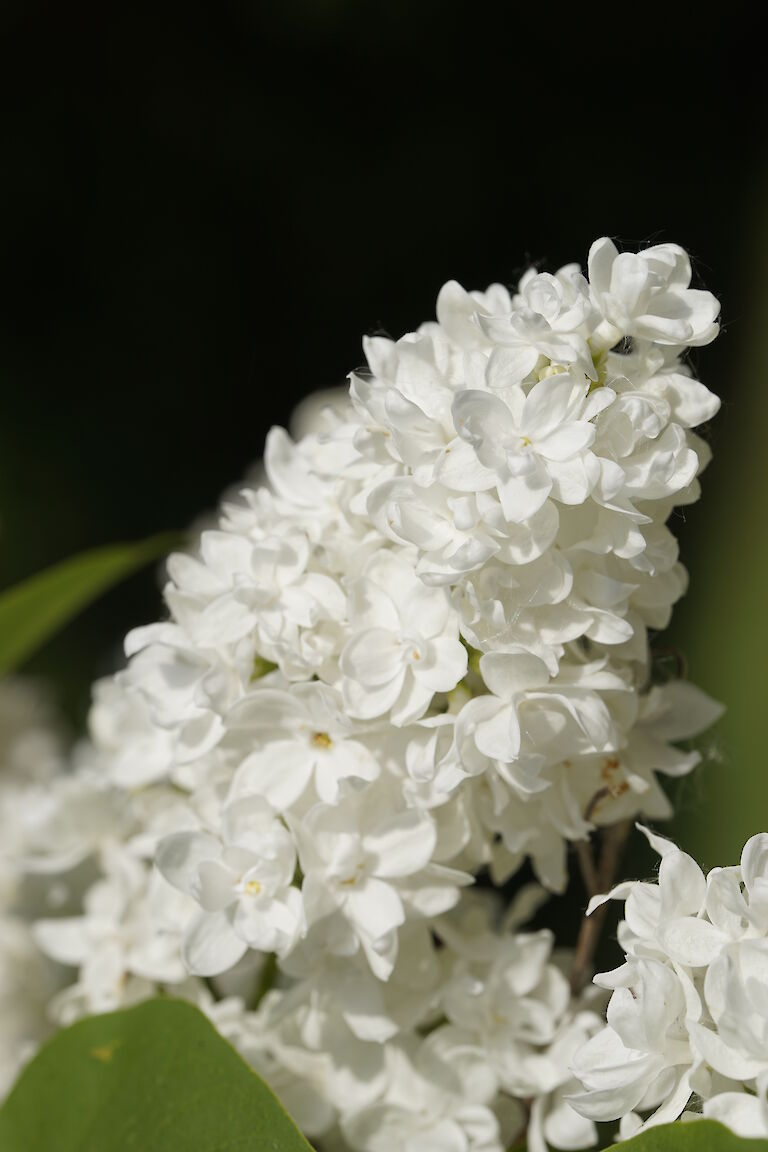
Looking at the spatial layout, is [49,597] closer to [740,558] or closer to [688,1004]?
[688,1004]

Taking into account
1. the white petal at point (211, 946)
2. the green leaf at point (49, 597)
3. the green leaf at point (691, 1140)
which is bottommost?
the green leaf at point (691, 1140)

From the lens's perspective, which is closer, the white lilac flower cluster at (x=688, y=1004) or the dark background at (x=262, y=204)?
the white lilac flower cluster at (x=688, y=1004)

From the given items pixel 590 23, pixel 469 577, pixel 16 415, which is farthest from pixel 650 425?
pixel 590 23

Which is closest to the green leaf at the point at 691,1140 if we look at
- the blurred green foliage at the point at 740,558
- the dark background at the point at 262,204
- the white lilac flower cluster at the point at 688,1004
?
the white lilac flower cluster at the point at 688,1004

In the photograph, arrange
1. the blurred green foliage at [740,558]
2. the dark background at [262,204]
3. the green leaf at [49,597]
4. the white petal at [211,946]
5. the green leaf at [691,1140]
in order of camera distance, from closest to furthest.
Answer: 1. the green leaf at [691,1140]
2. the white petal at [211,946]
3. the green leaf at [49,597]
4. the blurred green foliage at [740,558]
5. the dark background at [262,204]

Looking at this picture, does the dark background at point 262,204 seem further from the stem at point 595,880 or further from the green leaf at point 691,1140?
the green leaf at point 691,1140

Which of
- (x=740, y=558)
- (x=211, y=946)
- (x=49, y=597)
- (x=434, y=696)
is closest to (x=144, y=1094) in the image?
(x=211, y=946)

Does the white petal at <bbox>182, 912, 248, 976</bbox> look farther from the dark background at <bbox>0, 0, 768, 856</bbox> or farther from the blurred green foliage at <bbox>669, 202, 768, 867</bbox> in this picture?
the dark background at <bbox>0, 0, 768, 856</bbox>
